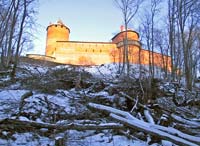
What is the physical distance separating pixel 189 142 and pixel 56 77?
5.84 meters

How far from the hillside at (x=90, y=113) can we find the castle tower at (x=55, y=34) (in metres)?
38.8

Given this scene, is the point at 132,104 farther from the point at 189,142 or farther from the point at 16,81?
the point at 16,81

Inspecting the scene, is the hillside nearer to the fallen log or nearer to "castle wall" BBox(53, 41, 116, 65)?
the fallen log

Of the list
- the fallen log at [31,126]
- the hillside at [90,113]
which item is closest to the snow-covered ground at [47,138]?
the hillside at [90,113]

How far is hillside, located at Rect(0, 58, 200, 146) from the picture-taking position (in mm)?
5320

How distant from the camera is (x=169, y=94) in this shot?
9.38 meters

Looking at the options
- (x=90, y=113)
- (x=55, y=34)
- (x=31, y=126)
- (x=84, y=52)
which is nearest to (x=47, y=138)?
(x=31, y=126)

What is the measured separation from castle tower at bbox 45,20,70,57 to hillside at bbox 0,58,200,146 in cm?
3883

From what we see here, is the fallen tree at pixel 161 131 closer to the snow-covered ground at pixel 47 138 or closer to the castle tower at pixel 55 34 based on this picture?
the snow-covered ground at pixel 47 138

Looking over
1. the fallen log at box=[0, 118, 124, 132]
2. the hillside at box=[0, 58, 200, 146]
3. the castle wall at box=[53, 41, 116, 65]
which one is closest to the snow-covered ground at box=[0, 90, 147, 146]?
the hillside at box=[0, 58, 200, 146]

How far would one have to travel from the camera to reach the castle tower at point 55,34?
48362mm

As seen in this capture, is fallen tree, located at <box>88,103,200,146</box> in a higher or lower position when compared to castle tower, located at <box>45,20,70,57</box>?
lower

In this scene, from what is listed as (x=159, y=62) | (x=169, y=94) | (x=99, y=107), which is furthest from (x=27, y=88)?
(x=159, y=62)

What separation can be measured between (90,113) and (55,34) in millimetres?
44738
